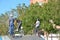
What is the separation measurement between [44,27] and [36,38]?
37.6 feet

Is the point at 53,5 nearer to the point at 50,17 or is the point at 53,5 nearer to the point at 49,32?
the point at 50,17

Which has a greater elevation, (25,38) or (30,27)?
(25,38)

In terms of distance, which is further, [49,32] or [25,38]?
[49,32]

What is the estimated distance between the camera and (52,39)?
96.2 ft

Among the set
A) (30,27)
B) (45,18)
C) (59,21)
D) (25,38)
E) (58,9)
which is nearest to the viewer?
(25,38)

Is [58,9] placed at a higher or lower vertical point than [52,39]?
higher

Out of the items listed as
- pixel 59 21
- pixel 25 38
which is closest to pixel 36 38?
pixel 25 38

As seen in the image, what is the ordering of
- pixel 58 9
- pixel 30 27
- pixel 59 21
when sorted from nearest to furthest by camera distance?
pixel 58 9
pixel 59 21
pixel 30 27

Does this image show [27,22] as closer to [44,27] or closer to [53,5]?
[44,27]

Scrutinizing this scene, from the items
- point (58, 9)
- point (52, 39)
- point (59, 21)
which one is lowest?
point (52, 39)

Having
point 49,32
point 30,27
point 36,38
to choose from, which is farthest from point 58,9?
point 36,38

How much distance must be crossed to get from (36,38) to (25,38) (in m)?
0.78

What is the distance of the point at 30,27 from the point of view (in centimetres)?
3166

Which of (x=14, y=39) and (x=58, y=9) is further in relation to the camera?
(x=58, y=9)
